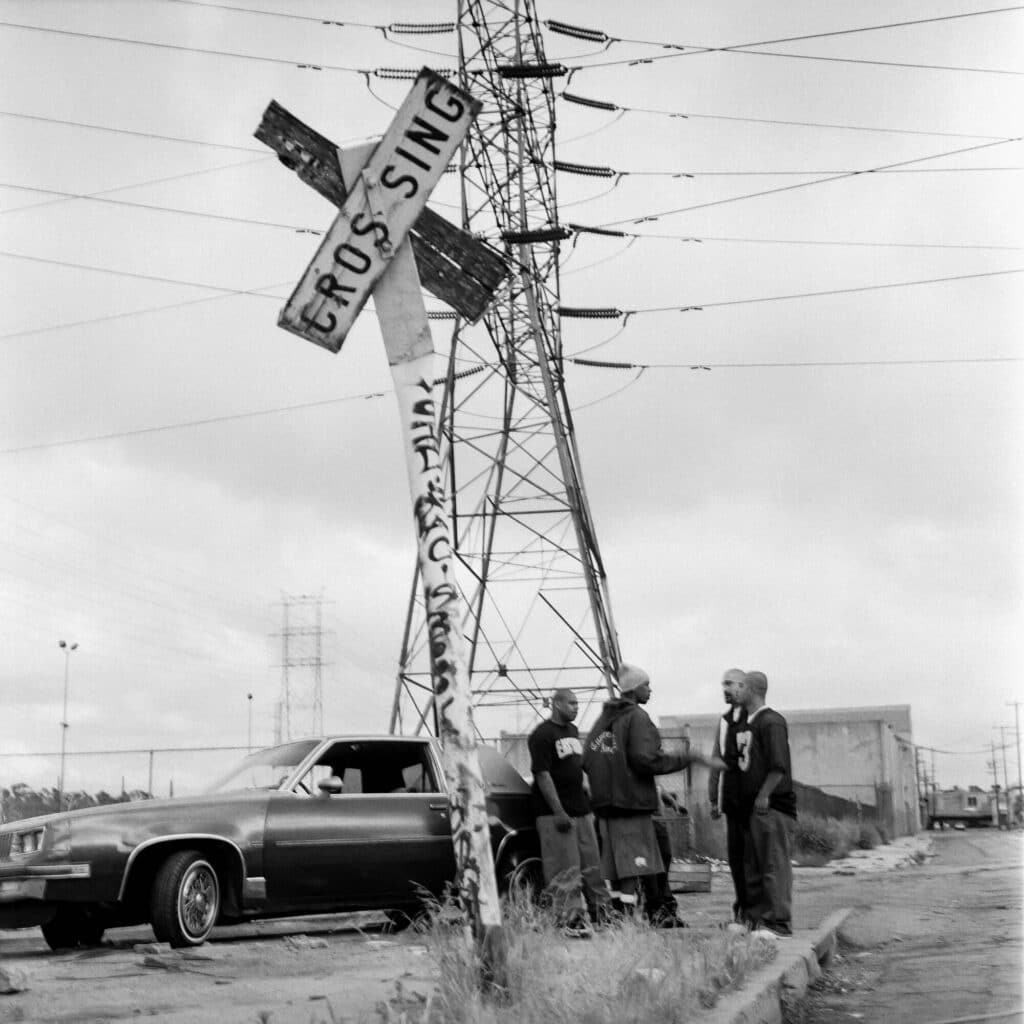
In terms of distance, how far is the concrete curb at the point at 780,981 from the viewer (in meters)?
6.59

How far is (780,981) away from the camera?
7.79 meters

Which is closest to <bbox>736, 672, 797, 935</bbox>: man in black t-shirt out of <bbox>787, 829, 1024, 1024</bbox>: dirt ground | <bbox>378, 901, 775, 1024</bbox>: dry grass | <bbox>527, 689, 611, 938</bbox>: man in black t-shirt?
<bbox>787, 829, 1024, 1024</bbox>: dirt ground

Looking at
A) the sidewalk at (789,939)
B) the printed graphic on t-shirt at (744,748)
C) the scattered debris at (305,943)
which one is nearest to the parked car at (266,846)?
the scattered debris at (305,943)

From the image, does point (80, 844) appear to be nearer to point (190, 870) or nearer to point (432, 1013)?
point (190, 870)

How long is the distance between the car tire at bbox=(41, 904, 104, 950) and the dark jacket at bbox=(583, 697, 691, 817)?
361 cm

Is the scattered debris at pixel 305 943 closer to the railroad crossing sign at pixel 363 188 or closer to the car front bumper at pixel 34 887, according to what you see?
the car front bumper at pixel 34 887

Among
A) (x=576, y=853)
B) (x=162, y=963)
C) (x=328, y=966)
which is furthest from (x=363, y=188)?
(x=576, y=853)

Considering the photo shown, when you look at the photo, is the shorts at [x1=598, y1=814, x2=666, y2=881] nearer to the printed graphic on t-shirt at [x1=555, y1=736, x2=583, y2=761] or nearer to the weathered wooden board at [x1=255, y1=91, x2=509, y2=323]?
the printed graphic on t-shirt at [x1=555, y1=736, x2=583, y2=761]

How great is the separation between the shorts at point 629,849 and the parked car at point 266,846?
2.43ft

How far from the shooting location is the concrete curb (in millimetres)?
6586

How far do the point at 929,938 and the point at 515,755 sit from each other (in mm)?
33187

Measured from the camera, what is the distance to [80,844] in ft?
33.0

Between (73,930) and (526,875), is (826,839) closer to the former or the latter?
(526,875)

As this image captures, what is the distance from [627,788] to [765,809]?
98 cm
